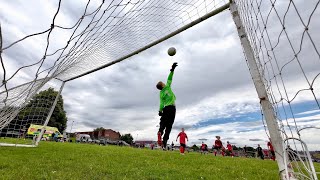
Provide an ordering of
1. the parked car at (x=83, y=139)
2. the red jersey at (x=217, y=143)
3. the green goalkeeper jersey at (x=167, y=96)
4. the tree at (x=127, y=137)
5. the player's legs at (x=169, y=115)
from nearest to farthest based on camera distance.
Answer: the player's legs at (x=169, y=115) → the green goalkeeper jersey at (x=167, y=96) → the red jersey at (x=217, y=143) → the parked car at (x=83, y=139) → the tree at (x=127, y=137)

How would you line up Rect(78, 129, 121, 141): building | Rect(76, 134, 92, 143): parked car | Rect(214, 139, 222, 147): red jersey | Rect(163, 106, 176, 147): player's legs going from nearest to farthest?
Rect(163, 106, 176, 147): player's legs < Rect(214, 139, 222, 147): red jersey < Rect(76, 134, 92, 143): parked car < Rect(78, 129, 121, 141): building

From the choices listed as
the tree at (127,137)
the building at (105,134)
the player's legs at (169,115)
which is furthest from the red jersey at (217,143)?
the tree at (127,137)

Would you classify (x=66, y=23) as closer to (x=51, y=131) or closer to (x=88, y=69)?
(x=88, y=69)

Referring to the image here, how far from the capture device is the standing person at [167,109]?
6441 millimetres

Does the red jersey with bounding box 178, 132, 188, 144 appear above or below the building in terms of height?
below

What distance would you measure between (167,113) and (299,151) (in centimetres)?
374

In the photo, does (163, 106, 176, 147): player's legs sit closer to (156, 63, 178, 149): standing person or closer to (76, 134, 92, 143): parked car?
(156, 63, 178, 149): standing person

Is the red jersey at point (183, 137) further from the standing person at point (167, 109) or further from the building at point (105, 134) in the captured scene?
the building at point (105, 134)

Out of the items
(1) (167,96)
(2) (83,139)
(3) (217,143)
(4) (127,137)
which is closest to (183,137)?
(3) (217,143)

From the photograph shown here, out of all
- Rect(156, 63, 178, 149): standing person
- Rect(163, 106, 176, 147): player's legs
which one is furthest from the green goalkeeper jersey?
Rect(163, 106, 176, 147): player's legs

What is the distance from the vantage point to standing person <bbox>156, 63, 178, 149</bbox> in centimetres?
644

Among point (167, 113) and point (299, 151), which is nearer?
point (299, 151)

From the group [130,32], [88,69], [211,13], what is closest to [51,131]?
[88,69]

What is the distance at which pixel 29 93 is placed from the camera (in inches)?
302
